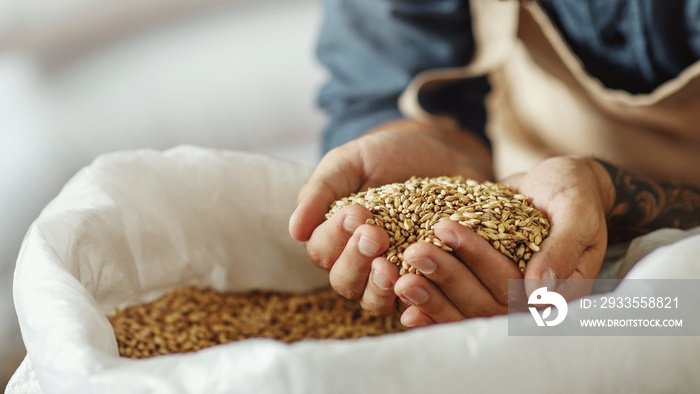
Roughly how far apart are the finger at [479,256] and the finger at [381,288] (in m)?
0.06

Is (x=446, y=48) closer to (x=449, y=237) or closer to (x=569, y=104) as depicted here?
(x=569, y=104)

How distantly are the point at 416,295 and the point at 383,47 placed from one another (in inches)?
27.8

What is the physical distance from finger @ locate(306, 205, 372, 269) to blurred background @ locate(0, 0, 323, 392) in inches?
29.1

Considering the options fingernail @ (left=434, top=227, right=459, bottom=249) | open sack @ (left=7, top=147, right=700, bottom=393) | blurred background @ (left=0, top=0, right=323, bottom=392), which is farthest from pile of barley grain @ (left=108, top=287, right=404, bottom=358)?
blurred background @ (left=0, top=0, right=323, bottom=392)

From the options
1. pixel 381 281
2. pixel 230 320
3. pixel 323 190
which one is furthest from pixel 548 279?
pixel 230 320

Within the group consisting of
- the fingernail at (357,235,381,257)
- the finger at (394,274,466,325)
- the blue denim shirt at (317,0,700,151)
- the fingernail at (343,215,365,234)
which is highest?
the blue denim shirt at (317,0,700,151)

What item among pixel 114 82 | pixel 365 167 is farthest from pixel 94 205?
pixel 114 82

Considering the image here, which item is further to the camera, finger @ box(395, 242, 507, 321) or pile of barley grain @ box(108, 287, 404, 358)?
pile of barley grain @ box(108, 287, 404, 358)

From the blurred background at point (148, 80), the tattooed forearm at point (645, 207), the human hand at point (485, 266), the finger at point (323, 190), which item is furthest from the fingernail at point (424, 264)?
the blurred background at point (148, 80)

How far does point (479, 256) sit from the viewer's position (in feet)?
1.82

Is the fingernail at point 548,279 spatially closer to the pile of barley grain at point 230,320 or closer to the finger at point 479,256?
the finger at point 479,256

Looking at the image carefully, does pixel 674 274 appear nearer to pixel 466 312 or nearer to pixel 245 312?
pixel 466 312

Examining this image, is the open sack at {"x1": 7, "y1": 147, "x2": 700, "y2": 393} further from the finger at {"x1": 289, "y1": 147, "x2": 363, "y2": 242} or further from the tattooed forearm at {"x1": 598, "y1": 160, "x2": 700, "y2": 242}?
the finger at {"x1": 289, "y1": 147, "x2": 363, "y2": 242}

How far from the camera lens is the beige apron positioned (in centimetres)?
95
